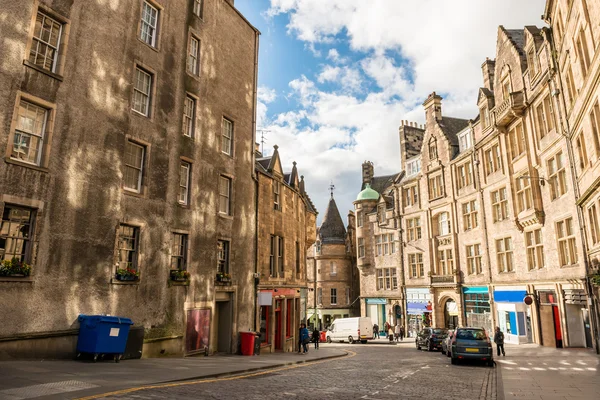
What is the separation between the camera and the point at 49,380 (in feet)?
32.0

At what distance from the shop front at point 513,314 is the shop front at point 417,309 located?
9.42 metres

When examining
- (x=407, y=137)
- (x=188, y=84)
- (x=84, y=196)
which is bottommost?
(x=84, y=196)

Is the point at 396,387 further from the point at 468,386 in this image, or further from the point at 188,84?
the point at 188,84

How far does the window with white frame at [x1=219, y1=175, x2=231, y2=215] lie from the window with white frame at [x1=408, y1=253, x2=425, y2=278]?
Result: 28010mm

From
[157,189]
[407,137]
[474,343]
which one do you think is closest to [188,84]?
[157,189]

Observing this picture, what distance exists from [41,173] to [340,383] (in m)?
10.9

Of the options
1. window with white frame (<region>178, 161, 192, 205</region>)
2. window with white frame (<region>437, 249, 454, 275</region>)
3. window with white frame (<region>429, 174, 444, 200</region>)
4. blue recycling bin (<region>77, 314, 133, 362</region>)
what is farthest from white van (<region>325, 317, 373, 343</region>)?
blue recycling bin (<region>77, 314, 133, 362</region>)

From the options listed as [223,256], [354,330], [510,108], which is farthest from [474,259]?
[223,256]

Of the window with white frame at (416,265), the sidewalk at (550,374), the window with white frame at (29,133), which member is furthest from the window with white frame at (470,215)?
the window with white frame at (29,133)

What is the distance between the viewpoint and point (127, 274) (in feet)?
51.8

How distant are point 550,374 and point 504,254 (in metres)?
19.4

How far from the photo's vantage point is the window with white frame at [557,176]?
2512 centimetres

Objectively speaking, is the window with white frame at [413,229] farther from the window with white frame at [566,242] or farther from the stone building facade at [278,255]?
the window with white frame at [566,242]

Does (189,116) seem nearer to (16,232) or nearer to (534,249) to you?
(16,232)
